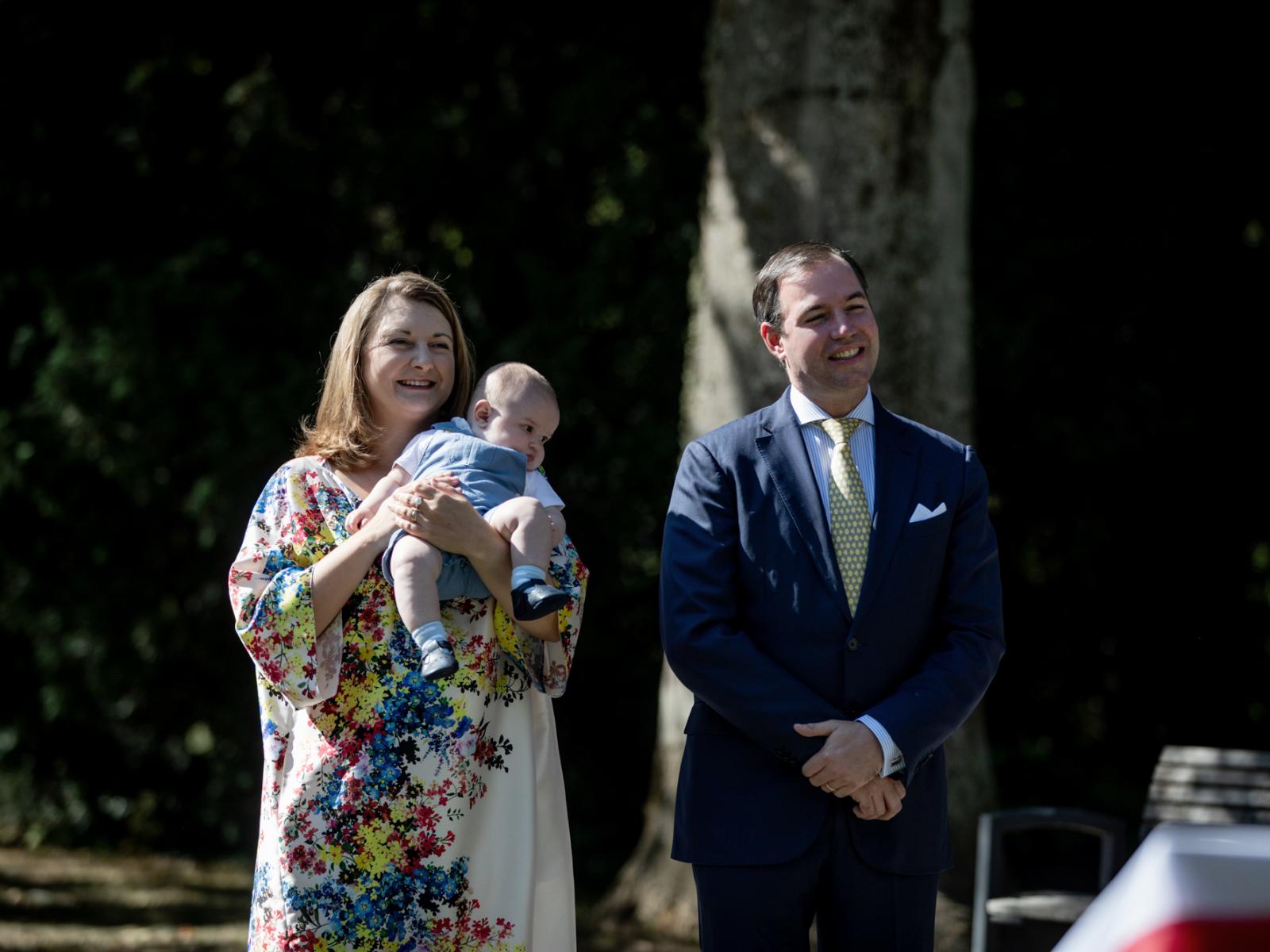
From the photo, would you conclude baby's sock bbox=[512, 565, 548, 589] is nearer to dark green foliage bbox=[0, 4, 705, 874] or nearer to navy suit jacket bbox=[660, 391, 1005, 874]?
navy suit jacket bbox=[660, 391, 1005, 874]

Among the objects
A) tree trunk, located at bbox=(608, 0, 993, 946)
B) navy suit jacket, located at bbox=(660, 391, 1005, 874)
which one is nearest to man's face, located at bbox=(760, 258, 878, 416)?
navy suit jacket, located at bbox=(660, 391, 1005, 874)

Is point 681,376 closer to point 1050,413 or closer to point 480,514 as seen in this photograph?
point 1050,413

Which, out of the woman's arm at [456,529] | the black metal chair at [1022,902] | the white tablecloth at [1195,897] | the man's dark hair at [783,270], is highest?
the man's dark hair at [783,270]

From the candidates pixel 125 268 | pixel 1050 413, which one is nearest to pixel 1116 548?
pixel 1050 413

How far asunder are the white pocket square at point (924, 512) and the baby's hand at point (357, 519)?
1.09m

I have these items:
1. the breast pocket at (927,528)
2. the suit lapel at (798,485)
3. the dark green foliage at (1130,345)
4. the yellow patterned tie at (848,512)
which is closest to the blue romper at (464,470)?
the suit lapel at (798,485)

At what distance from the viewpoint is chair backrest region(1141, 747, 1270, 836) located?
448 cm

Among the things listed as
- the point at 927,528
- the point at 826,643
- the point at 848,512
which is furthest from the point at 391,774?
the point at 927,528

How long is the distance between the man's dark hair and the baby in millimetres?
487

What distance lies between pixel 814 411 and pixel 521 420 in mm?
603

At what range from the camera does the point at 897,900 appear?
2869mm

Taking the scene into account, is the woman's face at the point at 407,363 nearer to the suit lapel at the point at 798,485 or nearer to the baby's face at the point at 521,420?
the baby's face at the point at 521,420

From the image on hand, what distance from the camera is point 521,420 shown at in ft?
10.2

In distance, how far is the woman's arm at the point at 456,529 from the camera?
9.37 ft
